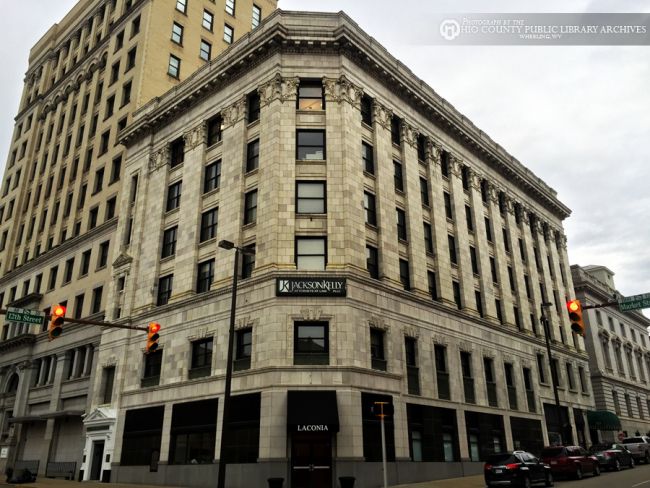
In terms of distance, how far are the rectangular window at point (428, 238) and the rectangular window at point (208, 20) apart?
108 ft

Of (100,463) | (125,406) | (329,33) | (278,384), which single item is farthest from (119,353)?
(329,33)

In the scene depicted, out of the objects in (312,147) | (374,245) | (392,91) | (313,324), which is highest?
(392,91)

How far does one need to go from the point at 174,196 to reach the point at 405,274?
17427 mm

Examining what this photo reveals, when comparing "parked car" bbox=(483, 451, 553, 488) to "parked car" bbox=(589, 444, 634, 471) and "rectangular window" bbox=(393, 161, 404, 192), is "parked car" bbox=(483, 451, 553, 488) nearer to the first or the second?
"parked car" bbox=(589, 444, 634, 471)

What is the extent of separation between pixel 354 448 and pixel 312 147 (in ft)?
56.0

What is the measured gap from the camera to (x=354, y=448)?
84.8 feet

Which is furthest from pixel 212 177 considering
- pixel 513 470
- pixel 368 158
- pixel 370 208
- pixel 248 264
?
pixel 513 470

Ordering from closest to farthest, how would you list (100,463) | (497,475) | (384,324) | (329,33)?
(497,475) < (384,324) < (329,33) < (100,463)

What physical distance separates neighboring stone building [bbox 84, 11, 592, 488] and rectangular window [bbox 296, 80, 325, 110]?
0.12m

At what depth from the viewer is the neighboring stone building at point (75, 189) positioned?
43.7 m

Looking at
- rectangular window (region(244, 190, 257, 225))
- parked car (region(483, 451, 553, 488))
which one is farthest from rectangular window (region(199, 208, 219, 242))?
parked car (region(483, 451, 553, 488))

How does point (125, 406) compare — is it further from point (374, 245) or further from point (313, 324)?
point (374, 245)

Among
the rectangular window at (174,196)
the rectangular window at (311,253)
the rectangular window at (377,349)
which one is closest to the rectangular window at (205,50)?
the rectangular window at (174,196)

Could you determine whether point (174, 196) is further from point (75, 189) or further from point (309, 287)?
point (75, 189)
